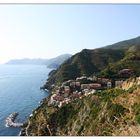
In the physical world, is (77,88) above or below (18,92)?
below

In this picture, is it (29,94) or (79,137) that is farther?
(29,94)

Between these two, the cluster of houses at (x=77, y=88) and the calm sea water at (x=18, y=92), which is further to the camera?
the cluster of houses at (x=77, y=88)

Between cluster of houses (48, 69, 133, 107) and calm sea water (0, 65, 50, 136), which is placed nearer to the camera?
calm sea water (0, 65, 50, 136)

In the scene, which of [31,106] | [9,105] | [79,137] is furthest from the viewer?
[31,106]

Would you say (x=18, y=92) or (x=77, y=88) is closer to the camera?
(x=18, y=92)

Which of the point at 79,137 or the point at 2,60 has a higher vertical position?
the point at 2,60

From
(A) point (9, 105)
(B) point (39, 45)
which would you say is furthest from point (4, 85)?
(B) point (39, 45)

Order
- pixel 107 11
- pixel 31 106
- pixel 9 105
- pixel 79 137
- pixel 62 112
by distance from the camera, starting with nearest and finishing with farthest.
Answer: pixel 79 137 → pixel 107 11 → pixel 62 112 → pixel 9 105 → pixel 31 106

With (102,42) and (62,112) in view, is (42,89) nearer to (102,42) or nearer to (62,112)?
(62,112)
